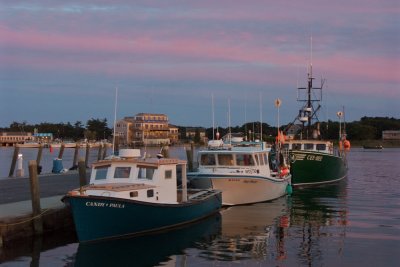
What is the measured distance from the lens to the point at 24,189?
2739cm

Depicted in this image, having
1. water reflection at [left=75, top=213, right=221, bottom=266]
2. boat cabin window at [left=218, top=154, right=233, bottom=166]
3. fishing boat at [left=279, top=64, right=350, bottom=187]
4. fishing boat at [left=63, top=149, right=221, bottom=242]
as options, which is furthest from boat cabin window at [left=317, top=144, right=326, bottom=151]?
water reflection at [left=75, top=213, right=221, bottom=266]

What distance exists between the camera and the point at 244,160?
99.2ft

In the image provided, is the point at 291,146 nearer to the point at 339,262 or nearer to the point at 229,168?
the point at 229,168

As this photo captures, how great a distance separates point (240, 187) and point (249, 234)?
7.40 meters

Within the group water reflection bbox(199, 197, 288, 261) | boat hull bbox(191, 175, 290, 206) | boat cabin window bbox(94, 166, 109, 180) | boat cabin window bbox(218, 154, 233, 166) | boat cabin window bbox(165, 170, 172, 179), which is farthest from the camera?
boat cabin window bbox(218, 154, 233, 166)

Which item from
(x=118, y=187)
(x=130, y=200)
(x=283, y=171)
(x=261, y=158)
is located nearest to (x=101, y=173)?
(x=118, y=187)

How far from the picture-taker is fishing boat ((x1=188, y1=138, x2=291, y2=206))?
94.0ft

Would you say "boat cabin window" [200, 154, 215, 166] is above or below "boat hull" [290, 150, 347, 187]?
above

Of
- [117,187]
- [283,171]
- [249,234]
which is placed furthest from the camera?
[283,171]

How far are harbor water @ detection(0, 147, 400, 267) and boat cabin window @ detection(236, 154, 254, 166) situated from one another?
226cm

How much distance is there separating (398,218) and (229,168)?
27.4 ft

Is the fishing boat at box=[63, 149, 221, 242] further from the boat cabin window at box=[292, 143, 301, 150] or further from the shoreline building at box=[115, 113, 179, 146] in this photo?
the boat cabin window at box=[292, 143, 301, 150]

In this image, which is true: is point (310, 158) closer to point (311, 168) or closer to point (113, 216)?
point (311, 168)

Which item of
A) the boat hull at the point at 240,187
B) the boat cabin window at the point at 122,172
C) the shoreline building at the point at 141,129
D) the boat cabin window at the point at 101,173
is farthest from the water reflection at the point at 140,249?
the boat hull at the point at 240,187
